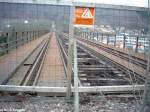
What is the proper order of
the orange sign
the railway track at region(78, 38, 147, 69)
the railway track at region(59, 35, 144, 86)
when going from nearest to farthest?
the orange sign < the railway track at region(59, 35, 144, 86) < the railway track at region(78, 38, 147, 69)

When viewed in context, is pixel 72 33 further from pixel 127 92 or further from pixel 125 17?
pixel 127 92

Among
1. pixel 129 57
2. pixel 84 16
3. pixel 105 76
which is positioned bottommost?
pixel 105 76

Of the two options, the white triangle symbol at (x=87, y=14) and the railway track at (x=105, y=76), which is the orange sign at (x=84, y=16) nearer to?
the white triangle symbol at (x=87, y=14)

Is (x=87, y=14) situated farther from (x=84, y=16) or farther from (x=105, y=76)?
(x=105, y=76)

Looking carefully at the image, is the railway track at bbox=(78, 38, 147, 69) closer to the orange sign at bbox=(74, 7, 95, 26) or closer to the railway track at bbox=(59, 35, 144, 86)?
the railway track at bbox=(59, 35, 144, 86)

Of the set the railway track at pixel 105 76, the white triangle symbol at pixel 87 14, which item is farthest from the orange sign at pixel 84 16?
the railway track at pixel 105 76

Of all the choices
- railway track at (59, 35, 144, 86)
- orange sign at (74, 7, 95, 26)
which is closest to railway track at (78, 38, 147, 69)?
railway track at (59, 35, 144, 86)

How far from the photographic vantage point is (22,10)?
7.80 m

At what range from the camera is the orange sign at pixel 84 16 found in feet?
22.5

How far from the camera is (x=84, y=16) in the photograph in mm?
6895

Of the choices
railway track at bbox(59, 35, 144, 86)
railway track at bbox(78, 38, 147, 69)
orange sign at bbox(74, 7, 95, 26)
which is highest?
orange sign at bbox(74, 7, 95, 26)

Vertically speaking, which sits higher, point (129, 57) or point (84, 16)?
point (84, 16)

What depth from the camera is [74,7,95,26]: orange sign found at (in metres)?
6.85

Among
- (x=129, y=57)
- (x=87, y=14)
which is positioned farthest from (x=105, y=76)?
(x=87, y=14)
